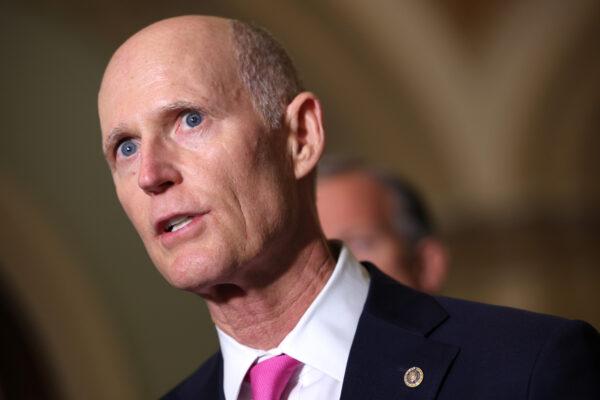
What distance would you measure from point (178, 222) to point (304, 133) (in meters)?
0.40

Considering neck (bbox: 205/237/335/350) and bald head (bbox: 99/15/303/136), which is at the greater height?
bald head (bbox: 99/15/303/136)

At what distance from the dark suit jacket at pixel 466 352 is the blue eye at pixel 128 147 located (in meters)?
0.61

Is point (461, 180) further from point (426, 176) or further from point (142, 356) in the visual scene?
point (142, 356)

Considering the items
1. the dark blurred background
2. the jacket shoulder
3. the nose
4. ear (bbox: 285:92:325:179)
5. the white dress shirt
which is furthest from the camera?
the dark blurred background

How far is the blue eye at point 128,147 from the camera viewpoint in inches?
97.5

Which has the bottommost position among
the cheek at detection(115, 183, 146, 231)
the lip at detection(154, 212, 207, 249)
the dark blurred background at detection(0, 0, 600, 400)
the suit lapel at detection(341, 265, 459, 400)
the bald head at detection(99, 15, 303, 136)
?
the dark blurred background at detection(0, 0, 600, 400)

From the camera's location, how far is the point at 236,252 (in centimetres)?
237

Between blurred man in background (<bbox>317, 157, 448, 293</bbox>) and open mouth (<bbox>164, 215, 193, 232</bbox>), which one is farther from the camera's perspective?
blurred man in background (<bbox>317, 157, 448, 293</bbox>)

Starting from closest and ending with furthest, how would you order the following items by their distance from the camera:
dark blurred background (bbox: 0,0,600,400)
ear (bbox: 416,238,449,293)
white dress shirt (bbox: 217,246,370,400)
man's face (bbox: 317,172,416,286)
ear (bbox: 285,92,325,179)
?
white dress shirt (bbox: 217,246,370,400) → ear (bbox: 285,92,325,179) → man's face (bbox: 317,172,416,286) → ear (bbox: 416,238,449,293) → dark blurred background (bbox: 0,0,600,400)

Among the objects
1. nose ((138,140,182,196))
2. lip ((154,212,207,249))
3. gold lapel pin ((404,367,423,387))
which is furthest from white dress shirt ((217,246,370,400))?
nose ((138,140,182,196))

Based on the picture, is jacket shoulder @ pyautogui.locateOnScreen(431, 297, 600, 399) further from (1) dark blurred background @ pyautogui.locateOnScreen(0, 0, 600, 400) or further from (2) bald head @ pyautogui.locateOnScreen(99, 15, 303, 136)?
(1) dark blurred background @ pyautogui.locateOnScreen(0, 0, 600, 400)

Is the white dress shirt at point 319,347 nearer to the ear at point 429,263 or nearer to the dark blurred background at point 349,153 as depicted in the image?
the ear at point 429,263

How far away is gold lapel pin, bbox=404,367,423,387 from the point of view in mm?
2326

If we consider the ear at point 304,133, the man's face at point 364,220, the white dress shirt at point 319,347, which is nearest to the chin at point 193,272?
the white dress shirt at point 319,347
